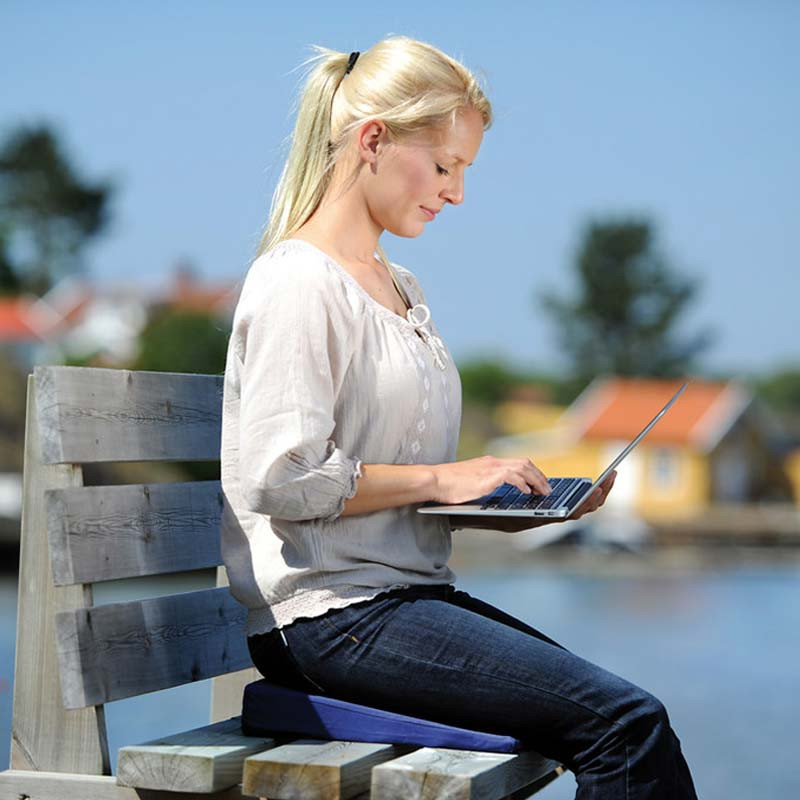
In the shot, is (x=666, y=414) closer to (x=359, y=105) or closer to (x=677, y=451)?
(x=677, y=451)

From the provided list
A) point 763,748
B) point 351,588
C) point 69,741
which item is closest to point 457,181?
point 351,588

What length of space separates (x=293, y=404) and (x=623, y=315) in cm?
6904

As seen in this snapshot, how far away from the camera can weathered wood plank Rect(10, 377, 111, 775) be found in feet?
7.16

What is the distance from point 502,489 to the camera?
6.88ft

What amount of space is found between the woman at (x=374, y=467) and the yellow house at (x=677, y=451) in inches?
1878

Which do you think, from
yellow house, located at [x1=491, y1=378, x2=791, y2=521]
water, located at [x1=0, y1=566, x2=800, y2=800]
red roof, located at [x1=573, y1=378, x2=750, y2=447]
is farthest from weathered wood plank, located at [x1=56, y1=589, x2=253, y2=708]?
red roof, located at [x1=573, y1=378, x2=750, y2=447]

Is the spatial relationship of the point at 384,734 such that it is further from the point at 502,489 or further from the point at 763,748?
the point at 763,748

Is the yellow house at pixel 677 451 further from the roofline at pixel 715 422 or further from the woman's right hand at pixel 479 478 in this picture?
the woman's right hand at pixel 479 478

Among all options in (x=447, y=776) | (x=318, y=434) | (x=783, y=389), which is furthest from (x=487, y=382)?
(x=447, y=776)

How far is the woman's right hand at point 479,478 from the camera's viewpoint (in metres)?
2.05

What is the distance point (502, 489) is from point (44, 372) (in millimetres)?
633

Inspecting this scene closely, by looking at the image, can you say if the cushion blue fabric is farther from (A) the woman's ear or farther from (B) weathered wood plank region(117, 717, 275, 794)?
(A) the woman's ear

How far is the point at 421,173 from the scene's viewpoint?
7.13 ft

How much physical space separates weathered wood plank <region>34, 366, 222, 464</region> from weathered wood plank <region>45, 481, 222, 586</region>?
5 cm
